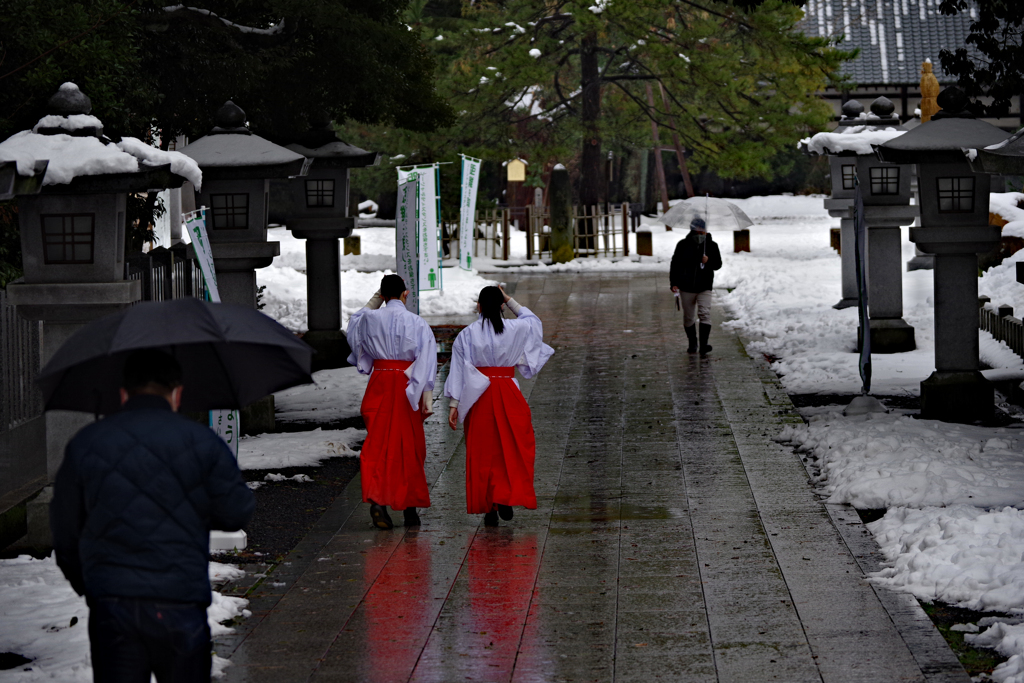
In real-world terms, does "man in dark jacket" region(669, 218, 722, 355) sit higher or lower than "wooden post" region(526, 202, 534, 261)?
lower

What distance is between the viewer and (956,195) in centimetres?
1155

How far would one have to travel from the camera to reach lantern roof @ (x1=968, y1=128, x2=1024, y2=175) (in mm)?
9883

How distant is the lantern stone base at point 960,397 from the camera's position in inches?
458

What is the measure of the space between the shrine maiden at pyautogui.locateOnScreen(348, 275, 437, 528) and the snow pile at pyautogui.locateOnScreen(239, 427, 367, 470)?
2202 mm

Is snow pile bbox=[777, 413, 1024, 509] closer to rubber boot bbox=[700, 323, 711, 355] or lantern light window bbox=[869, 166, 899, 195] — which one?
rubber boot bbox=[700, 323, 711, 355]

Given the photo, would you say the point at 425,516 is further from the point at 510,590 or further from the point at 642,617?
the point at 642,617

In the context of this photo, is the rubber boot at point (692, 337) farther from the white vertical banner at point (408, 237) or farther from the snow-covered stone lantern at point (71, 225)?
the snow-covered stone lantern at point (71, 225)

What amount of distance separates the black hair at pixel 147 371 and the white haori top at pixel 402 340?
4.19m

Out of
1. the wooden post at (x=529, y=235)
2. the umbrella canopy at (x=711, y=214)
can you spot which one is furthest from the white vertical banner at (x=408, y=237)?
the wooden post at (x=529, y=235)

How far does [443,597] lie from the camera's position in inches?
271

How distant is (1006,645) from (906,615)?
59 centimetres

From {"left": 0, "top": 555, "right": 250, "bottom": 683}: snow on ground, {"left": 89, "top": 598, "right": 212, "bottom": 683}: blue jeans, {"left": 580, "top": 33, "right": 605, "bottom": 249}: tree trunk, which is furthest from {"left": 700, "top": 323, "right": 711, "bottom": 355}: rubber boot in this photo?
{"left": 580, "top": 33, "right": 605, "bottom": 249}: tree trunk

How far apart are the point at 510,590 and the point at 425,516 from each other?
191 cm

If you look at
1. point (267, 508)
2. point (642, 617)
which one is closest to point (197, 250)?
point (267, 508)
